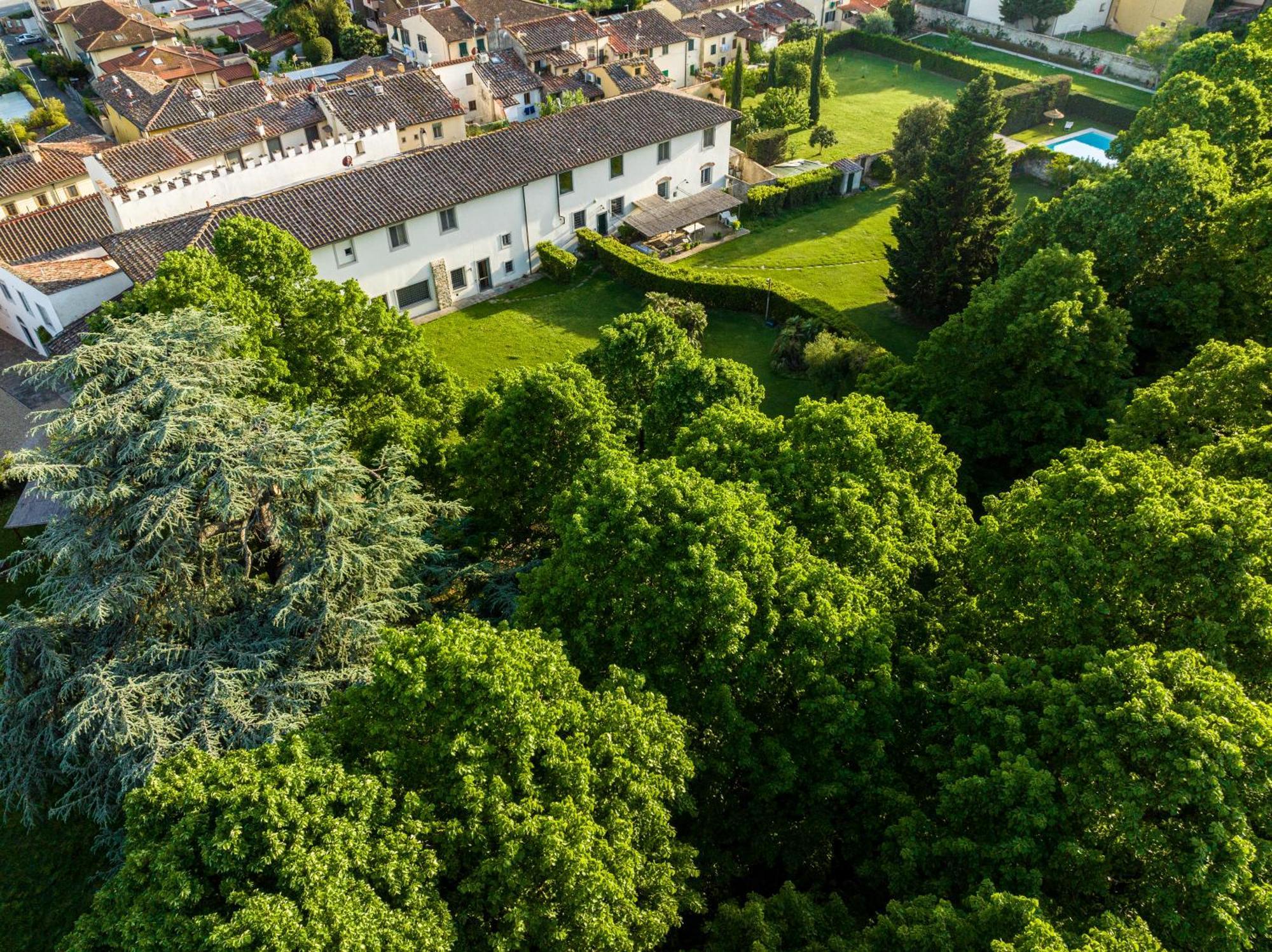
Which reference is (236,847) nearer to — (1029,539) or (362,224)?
(1029,539)

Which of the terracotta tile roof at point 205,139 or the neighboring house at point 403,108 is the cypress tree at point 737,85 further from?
the terracotta tile roof at point 205,139

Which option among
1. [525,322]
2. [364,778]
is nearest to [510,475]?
[364,778]

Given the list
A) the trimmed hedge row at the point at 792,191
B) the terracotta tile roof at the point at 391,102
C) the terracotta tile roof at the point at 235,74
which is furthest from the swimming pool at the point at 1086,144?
the terracotta tile roof at the point at 235,74

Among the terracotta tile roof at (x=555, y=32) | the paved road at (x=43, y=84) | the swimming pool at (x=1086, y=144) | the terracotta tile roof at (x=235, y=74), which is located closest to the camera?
the swimming pool at (x=1086, y=144)

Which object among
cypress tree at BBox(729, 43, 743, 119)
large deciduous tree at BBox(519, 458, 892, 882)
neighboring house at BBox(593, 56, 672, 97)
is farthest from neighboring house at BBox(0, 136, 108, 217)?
large deciduous tree at BBox(519, 458, 892, 882)

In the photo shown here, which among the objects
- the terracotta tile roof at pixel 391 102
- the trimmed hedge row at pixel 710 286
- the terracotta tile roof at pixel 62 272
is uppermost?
the terracotta tile roof at pixel 391 102
